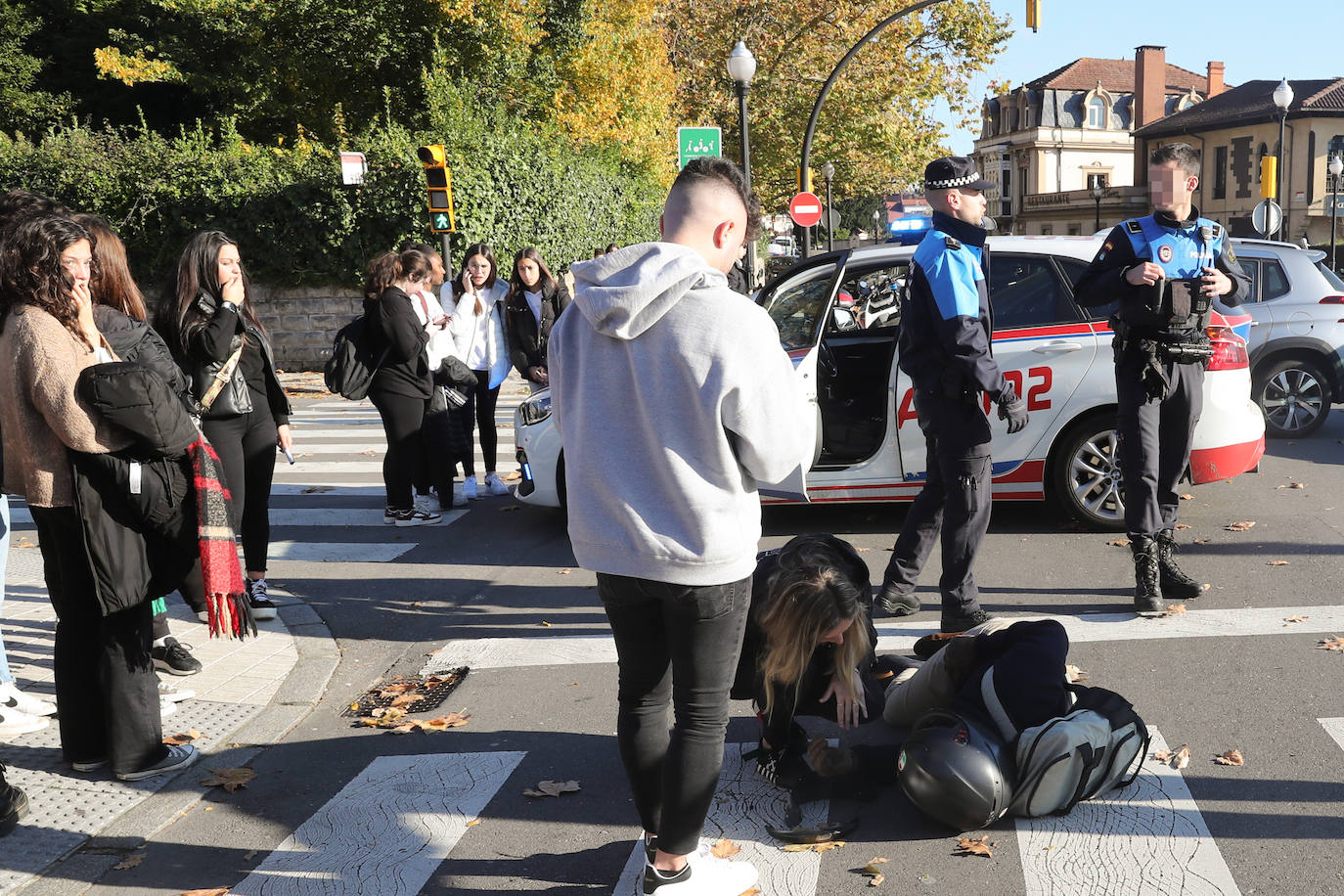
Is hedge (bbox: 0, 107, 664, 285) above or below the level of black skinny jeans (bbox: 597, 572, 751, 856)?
above

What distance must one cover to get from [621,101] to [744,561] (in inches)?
880

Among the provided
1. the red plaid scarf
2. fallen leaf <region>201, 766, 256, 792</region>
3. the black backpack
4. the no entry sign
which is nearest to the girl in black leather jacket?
the red plaid scarf

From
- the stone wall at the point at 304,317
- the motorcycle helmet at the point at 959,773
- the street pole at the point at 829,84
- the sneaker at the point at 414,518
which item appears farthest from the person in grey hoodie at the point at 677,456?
the street pole at the point at 829,84

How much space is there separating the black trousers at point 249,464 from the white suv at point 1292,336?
848cm

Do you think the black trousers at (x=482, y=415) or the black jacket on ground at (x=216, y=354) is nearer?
the black jacket on ground at (x=216, y=354)

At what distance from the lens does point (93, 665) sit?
3.98m

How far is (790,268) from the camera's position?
298 inches

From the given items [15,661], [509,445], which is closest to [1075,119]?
[509,445]

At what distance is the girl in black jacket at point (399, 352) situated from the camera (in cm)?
764

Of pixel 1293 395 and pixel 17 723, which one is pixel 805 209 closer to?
pixel 1293 395

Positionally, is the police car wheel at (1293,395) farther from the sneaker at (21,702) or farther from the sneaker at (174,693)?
the sneaker at (21,702)

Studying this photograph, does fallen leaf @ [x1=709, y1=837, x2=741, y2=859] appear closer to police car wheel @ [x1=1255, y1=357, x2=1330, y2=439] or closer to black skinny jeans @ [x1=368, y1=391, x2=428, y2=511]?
black skinny jeans @ [x1=368, y1=391, x2=428, y2=511]

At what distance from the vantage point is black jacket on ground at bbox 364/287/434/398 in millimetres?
7629

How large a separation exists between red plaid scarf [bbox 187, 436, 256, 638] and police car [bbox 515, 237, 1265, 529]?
3.62 metres
